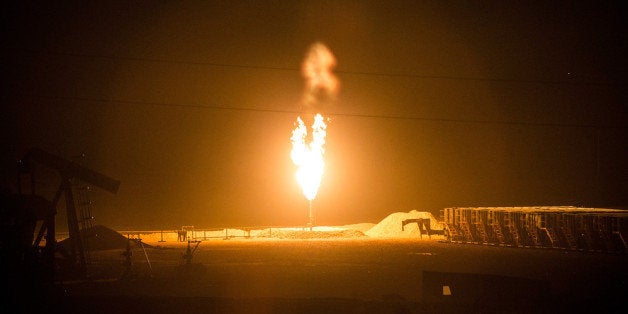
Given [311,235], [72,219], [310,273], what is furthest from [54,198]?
[311,235]

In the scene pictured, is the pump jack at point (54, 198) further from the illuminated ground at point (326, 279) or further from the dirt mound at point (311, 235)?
the dirt mound at point (311, 235)

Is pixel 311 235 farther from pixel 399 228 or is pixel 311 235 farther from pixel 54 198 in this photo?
pixel 54 198

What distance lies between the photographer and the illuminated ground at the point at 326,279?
19.6 metres

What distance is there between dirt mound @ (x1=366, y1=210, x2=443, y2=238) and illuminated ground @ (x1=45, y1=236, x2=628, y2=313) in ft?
71.8

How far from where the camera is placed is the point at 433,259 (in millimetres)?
35969

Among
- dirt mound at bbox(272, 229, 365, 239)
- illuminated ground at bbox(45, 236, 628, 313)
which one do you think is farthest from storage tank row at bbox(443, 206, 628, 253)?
dirt mound at bbox(272, 229, 365, 239)

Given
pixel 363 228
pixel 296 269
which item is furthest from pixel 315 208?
pixel 296 269

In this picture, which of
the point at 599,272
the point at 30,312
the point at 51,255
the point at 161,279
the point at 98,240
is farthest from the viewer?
the point at 98,240

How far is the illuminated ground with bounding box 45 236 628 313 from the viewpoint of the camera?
64.4 ft

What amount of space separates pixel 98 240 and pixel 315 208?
160 ft

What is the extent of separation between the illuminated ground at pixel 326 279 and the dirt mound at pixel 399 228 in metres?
21.9

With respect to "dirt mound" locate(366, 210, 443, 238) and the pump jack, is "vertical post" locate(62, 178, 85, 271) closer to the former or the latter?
the pump jack

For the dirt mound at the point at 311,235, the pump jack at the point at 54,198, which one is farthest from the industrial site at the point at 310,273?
the dirt mound at the point at 311,235

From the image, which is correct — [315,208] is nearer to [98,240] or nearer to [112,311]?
[98,240]
